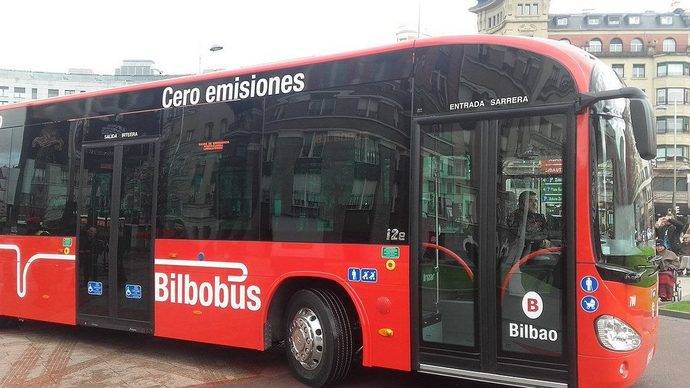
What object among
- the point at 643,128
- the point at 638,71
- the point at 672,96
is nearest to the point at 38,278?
the point at 643,128

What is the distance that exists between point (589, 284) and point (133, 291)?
200 inches

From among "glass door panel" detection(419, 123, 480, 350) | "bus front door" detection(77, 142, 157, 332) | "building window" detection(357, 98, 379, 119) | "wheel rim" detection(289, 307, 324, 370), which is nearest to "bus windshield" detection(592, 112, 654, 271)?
"glass door panel" detection(419, 123, 480, 350)

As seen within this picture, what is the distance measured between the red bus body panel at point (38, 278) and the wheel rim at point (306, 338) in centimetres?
331

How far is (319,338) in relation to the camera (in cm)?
608

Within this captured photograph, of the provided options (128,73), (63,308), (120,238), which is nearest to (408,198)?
(120,238)

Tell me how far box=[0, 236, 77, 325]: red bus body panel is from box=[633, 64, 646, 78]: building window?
7064 centimetres

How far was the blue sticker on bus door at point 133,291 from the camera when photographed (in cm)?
738

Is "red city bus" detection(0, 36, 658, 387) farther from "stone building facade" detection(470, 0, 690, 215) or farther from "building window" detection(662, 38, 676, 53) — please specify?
"building window" detection(662, 38, 676, 53)

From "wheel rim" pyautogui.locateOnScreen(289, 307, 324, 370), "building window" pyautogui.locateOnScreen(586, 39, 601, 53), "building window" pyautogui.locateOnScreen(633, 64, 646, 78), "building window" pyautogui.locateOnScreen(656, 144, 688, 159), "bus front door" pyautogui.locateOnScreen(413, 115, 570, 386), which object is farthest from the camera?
"building window" pyautogui.locateOnScreen(586, 39, 601, 53)

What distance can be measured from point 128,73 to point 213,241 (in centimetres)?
7132

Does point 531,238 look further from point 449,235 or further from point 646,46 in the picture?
point 646,46

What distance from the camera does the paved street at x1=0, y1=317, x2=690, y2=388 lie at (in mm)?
6441

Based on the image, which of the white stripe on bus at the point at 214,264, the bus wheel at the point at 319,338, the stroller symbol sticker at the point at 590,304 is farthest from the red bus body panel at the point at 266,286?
the stroller symbol sticker at the point at 590,304

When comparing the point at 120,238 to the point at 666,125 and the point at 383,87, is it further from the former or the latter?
the point at 666,125
